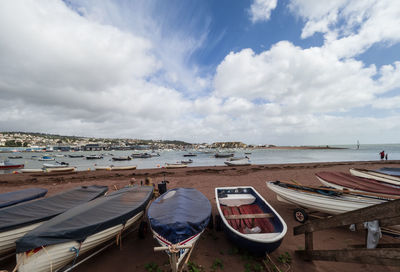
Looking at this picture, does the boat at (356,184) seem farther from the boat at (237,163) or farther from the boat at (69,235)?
the boat at (237,163)

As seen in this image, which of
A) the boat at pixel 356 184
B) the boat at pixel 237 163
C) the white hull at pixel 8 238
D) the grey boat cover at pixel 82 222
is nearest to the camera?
the grey boat cover at pixel 82 222

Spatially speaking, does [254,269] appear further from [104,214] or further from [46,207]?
→ [46,207]

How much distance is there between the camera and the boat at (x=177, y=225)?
141 inches

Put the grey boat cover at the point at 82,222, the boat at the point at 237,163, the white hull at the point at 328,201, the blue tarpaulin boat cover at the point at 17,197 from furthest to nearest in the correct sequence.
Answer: the boat at the point at 237,163 → the blue tarpaulin boat cover at the point at 17,197 → the white hull at the point at 328,201 → the grey boat cover at the point at 82,222

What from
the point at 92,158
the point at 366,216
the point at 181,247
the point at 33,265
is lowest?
the point at 92,158

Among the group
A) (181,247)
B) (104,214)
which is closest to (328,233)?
(181,247)

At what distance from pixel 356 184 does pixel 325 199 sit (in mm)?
2155

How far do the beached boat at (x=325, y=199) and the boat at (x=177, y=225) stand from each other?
418 centimetres

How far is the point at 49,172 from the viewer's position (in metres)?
24.0

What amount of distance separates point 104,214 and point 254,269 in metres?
4.66

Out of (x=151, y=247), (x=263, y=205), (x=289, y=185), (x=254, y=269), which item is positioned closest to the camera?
(x=254, y=269)

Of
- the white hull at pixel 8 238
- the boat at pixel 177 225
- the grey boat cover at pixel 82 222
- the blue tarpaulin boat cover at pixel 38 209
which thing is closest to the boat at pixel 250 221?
the boat at pixel 177 225

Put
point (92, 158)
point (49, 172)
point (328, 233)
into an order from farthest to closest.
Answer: point (92, 158)
point (49, 172)
point (328, 233)

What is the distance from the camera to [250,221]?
228 inches
